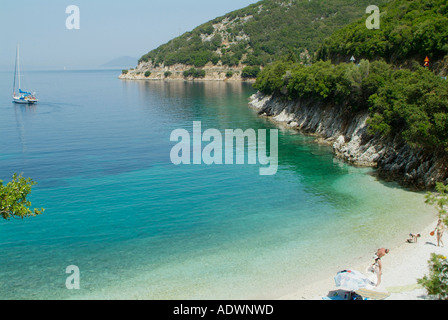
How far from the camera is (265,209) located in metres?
32.6

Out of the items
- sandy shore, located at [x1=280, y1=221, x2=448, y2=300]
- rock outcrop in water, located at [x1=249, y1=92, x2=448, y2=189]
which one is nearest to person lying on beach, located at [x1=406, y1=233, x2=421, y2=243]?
sandy shore, located at [x1=280, y1=221, x2=448, y2=300]

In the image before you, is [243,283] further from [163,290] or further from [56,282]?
[56,282]

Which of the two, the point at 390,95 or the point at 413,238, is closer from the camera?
the point at 413,238

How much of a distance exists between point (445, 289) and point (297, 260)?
926 cm

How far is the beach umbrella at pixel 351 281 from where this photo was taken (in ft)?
58.7

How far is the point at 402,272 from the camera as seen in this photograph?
70.2 feet

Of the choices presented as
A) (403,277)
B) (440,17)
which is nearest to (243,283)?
(403,277)

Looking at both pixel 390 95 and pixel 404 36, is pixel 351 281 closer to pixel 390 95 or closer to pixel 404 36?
pixel 390 95

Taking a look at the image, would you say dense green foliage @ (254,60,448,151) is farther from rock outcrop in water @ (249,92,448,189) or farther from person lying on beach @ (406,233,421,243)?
person lying on beach @ (406,233,421,243)

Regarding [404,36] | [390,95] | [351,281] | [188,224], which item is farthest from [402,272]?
[404,36]

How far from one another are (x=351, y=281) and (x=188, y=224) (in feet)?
48.6

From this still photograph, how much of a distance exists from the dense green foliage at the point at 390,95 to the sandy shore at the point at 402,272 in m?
11.7

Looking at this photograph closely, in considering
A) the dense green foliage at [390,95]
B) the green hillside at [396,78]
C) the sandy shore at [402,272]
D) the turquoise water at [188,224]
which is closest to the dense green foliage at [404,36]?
the green hillside at [396,78]

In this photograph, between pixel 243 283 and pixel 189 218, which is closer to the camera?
pixel 243 283
